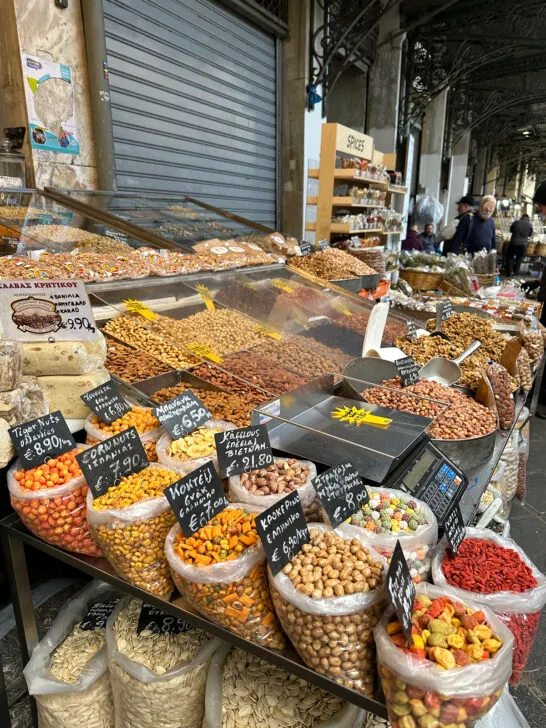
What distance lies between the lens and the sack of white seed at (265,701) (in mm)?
1133

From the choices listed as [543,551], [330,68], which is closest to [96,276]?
[543,551]

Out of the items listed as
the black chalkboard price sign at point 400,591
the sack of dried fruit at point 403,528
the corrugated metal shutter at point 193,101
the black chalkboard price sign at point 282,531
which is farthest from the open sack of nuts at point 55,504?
the corrugated metal shutter at point 193,101

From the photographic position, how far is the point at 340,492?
40.2 inches

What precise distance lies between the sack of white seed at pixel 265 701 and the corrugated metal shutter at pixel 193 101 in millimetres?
3771

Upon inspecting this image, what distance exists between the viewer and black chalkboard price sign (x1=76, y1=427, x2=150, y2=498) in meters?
1.12

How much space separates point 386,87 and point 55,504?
9.64m

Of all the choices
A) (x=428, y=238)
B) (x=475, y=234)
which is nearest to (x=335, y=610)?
(x=475, y=234)

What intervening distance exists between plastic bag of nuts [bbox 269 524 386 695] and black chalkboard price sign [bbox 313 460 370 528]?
10 centimetres

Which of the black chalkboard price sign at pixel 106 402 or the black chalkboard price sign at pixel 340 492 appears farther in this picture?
the black chalkboard price sign at pixel 106 402

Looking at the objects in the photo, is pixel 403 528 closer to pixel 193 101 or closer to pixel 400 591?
pixel 400 591

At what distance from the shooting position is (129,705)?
1.23 metres

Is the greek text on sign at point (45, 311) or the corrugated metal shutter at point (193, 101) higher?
the corrugated metal shutter at point (193, 101)

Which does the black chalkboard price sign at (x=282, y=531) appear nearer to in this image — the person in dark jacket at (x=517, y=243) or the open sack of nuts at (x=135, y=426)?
the open sack of nuts at (x=135, y=426)

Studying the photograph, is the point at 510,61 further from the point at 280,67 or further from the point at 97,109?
the point at 97,109
